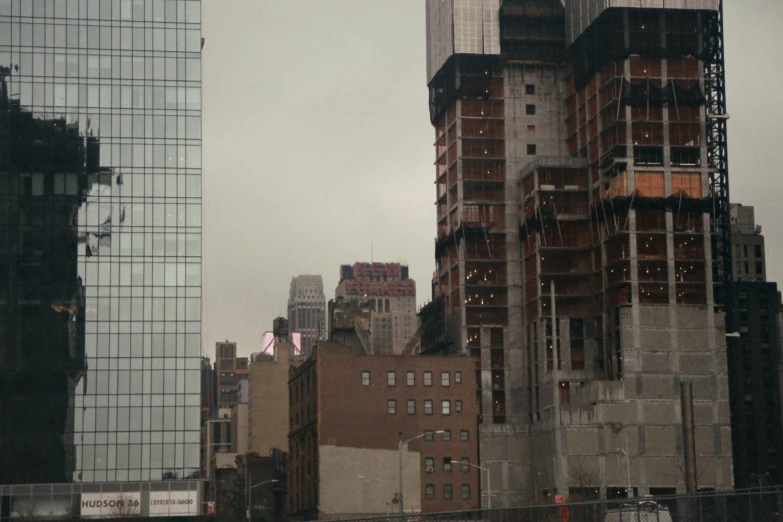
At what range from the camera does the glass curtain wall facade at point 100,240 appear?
512 feet

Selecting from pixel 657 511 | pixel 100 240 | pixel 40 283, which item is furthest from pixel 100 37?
pixel 657 511

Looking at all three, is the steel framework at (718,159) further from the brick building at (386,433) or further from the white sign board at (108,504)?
the white sign board at (108,504)

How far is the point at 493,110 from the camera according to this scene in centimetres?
19850

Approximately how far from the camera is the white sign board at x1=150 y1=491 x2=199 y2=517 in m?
154

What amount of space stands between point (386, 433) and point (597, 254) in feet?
140

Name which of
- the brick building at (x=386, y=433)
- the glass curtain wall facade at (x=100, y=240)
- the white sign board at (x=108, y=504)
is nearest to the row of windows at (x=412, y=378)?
the brick building at (x=386, y=433)

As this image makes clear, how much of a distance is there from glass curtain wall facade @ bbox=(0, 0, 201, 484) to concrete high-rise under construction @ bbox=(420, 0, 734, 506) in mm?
46385

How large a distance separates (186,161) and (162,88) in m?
9.38

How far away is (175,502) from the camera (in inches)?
6093

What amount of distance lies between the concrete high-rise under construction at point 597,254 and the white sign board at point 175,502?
41.2 m

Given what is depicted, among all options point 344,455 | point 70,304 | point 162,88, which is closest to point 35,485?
point 70,304

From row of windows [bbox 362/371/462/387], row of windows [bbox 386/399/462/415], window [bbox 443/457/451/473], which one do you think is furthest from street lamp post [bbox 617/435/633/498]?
row of windows [bbox 362/371/462/387]

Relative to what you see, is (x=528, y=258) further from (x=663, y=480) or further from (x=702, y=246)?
(x=663, y=480)

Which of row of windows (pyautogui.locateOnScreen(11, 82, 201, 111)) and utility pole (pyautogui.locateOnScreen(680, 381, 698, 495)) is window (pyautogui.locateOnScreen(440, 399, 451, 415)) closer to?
row of windows (pyautogui.locateOnScreen(11, 82, 201, 111))
